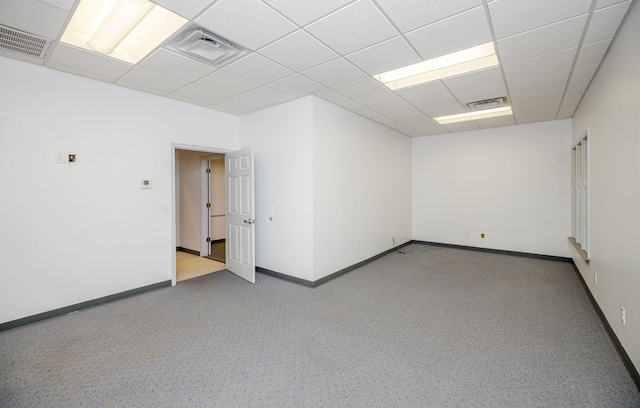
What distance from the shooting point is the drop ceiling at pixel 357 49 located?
2.01 m

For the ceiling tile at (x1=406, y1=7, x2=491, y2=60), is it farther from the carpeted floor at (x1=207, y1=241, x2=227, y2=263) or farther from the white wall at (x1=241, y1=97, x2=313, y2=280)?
the carpeted floor at (x1=207, y1=241, x2=227, y2=263)

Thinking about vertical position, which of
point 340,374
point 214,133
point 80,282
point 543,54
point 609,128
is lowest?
point 340,374

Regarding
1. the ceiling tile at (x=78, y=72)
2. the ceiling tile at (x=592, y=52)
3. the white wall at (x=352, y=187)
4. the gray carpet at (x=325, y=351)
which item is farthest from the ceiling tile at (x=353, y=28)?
the gray carpet at (x=325, y=351)

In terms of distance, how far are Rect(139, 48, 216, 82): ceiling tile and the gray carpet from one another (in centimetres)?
266

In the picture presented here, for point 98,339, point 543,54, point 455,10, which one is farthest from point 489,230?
point 98,339

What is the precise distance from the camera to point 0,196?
106 inches

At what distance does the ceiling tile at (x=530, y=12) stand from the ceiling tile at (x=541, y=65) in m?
0.67

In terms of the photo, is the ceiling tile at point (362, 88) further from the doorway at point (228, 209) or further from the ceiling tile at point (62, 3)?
the ceiling tile at point (62, 3)

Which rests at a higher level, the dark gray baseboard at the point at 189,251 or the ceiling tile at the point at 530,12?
the ceiling tile at the point at 530,12

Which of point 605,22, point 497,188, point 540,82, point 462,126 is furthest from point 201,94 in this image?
point 497,188

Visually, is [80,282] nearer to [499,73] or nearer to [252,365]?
[252,365]

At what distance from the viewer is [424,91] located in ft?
11.9

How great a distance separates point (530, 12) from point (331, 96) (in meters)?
2.27

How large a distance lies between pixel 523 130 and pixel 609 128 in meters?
3.21
